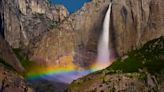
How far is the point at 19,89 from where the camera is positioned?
653 ft

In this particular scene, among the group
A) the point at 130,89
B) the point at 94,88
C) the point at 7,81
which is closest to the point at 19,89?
the point at 7,81

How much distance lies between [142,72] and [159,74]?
6023 mm

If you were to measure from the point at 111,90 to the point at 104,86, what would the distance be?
4754 millimetres

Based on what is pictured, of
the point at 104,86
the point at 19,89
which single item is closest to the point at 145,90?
the point at 104,86

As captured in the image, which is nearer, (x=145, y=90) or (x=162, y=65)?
(x=145, y=90)

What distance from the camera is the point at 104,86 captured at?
196m

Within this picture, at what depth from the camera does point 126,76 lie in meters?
194

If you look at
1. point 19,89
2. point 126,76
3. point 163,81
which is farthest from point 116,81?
point 19,89

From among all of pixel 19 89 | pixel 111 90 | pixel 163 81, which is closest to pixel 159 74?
pixel 163 81

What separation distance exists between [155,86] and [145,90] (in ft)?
12.1

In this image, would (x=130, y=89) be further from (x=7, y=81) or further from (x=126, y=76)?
(x=7, y=81)

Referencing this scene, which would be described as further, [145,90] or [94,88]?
[94,88]

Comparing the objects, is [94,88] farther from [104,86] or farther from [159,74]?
[159,74]

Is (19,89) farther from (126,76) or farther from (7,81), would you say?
(126,76)
